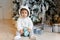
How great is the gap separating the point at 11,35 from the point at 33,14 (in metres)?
0.74

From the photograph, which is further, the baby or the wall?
the wall

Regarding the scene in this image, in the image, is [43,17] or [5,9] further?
[5,9]

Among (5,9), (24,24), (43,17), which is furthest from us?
(5,9)

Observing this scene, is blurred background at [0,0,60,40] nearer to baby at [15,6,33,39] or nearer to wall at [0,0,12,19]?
baby at [15,6,33,39]

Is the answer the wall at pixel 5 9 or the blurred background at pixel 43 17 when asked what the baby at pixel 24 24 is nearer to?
the blurred background at pixel 43 17

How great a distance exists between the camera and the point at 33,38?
2.58 meters

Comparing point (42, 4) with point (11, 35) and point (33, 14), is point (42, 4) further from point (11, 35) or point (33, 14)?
point (11, 35)

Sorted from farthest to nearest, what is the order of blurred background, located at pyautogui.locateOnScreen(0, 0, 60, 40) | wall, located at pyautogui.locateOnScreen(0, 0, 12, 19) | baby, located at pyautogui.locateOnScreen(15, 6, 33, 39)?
wall, located at pyautogui.locateOnScreen(0, 0, 12, 19), blurred background, located at pyautogui.locateOnScreen(0, 0, 60, 40), baby, located at pyautogui.locateOnScreen(15, 6, 33, 39)

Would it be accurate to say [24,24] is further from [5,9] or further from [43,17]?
[5,9]

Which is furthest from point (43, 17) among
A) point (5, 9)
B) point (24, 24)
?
point (5, 9)

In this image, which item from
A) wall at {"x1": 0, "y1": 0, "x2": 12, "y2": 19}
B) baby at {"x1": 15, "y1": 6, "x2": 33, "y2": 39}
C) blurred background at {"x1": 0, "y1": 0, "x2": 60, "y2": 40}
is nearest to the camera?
baby at {"x1": 15, "y1": 6, "x2": 33, "y2": 39}

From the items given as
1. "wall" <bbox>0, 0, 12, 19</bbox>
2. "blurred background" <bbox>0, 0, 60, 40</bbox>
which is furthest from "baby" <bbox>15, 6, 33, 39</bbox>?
"wall" <bbox>0, 0, 12, 19</bbox>

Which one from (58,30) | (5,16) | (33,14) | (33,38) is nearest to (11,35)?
(33,38)

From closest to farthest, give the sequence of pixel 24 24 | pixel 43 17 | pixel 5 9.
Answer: pixel 24 24 < pixel 43 17 < pixel 5 9
